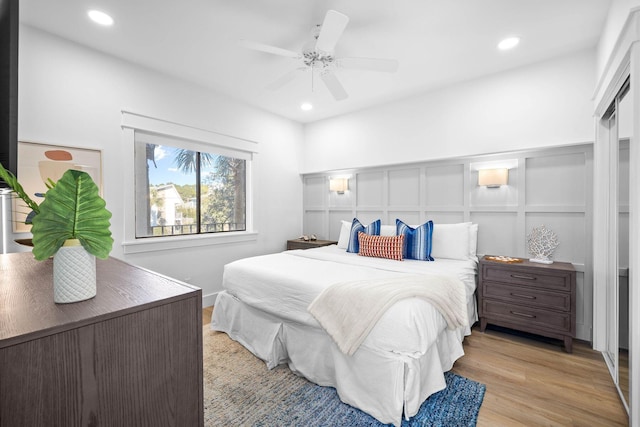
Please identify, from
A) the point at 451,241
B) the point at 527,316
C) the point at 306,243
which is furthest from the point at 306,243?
the point at 527,316

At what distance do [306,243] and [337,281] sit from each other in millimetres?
2337

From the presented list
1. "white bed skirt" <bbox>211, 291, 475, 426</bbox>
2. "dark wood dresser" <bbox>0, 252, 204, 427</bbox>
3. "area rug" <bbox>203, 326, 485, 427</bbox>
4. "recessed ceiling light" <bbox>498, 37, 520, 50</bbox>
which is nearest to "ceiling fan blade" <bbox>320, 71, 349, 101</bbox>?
"recessed ceiling light" <bbox>498, 37, 520, 50</bbox>

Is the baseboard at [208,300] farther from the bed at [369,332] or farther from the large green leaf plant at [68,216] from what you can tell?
the large green leaf plant at [68,216]

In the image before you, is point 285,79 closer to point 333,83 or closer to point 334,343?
point 333,83

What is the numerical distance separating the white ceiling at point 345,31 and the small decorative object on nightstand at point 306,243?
90.5 inches

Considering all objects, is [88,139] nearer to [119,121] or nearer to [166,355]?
[119,121]

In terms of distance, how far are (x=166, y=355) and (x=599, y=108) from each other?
351 centimetres

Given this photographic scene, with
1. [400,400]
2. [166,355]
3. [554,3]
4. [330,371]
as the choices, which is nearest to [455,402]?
[400,400]

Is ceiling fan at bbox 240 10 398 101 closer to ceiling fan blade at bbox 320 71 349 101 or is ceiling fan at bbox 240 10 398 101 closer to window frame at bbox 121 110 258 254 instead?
ceiling fan blade at bbox 320 71 349 101

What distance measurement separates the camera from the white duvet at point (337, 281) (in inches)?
68.6

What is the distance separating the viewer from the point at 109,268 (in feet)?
4.28

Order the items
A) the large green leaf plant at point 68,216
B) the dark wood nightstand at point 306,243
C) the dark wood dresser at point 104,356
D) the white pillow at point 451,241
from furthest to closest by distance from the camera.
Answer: the dark wood nightstand at point 306,243
the white pillow at point 451,241
the large green leaf plant at point 68,216
the dark wood dresser at point 104,356

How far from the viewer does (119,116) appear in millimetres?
3021

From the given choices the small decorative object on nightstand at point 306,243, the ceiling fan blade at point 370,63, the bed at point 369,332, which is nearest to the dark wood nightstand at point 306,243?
the small decorative object on nightstand at point 306,243
